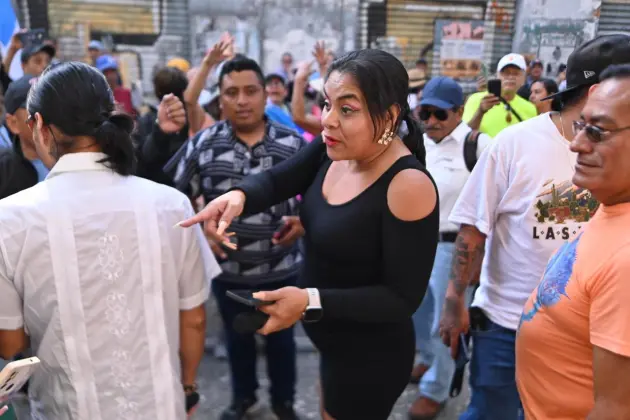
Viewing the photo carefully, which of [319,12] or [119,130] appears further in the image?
[319,12]

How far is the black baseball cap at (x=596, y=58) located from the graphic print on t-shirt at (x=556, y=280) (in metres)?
0.72

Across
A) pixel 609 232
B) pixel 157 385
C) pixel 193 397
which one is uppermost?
pixel 609 232

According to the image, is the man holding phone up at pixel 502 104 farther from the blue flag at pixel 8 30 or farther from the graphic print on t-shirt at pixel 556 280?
the blue flag at pixel 8 30

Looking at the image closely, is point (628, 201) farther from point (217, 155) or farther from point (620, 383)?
point (217, 155)

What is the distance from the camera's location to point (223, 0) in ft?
32.0

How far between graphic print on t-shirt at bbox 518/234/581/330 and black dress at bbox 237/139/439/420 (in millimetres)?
312

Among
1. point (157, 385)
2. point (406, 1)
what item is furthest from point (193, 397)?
point (406, 1)

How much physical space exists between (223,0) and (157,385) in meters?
9.38

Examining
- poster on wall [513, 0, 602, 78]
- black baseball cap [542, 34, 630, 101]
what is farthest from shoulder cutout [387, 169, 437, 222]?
poster on wall [513, 0, 602, 78]

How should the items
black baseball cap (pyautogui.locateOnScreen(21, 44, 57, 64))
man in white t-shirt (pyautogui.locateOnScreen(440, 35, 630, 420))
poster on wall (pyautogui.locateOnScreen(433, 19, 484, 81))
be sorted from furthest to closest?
poster on wall (pyautogui.locateOnScreen(433, 19, 484, 81))
black baseball cap (pyautogui.locateOnScreen(21, 44, 57, 64))
man in white t-shirt (pyautogui.locateOnScreen(440, 35, 630, 420))

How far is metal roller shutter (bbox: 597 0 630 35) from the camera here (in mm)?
5064

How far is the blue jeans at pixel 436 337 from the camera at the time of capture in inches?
119

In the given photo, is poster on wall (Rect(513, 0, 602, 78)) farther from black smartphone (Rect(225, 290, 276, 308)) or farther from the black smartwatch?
black smartphone (Rect(225, 290, 276, 308))

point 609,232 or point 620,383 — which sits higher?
point 609,232
